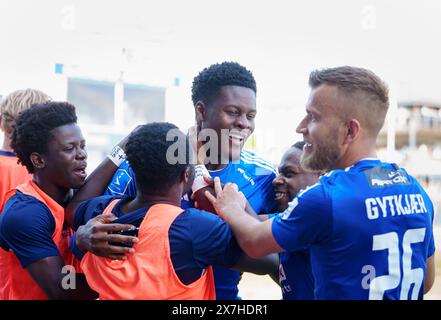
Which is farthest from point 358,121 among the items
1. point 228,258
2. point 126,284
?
point 126,284

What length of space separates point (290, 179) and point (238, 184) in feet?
0.84

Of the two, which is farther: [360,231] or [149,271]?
[149,271]

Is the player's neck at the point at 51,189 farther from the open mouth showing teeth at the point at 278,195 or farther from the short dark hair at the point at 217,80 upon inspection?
the open mouth showing teeth at the point at 278,195

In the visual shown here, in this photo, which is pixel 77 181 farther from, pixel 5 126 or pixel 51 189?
pixel 5 126

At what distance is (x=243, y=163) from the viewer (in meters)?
2.65

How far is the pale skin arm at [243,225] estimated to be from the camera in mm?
1838

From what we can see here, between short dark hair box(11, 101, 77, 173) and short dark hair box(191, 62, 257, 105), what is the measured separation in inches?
26.8

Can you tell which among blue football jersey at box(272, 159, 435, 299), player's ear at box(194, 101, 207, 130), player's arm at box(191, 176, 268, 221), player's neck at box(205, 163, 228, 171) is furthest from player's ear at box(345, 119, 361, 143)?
player's ear at box(194, 101, 207, 130)

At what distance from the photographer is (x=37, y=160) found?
239 centimetres

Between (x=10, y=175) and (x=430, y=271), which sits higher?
(x=10, y=175)

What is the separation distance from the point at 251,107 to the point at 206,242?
941 mm

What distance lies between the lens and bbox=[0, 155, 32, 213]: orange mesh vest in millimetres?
3008

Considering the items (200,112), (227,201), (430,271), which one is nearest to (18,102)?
(200,112)

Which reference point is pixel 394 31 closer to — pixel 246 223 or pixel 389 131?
pixel 389 131
